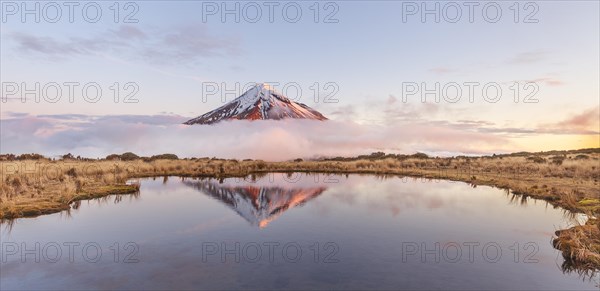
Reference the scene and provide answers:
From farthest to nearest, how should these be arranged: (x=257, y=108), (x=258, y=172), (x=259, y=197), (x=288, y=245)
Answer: (x=257, y=108) → (x=258, y=172) → (x=259, y=197) → (x=288, y=245)

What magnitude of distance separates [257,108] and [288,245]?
10012 cm

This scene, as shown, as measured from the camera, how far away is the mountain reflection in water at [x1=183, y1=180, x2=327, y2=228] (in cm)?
1959

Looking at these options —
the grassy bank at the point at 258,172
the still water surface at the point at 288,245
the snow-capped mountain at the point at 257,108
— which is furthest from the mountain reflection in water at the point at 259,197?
the snow-capped mountain at the point at 257,108

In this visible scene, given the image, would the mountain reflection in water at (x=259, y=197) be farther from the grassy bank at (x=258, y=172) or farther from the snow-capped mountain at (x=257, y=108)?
the snow-capped mountain at (x=257, y=108)

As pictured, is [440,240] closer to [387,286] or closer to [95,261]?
[387,286]

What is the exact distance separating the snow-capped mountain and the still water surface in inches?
3298

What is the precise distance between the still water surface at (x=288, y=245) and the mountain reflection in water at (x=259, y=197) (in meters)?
0.13

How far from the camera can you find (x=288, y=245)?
1376 cm

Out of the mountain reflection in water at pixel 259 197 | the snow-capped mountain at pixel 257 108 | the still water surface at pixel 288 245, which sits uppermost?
the snow-capped mountain at pixel 257 108

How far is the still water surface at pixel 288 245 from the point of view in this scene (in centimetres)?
1032

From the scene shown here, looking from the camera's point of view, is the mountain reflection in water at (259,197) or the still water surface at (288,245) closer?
the still water surface at (288,245)

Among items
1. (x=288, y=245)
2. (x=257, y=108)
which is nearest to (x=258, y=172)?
(x=288, y=245)

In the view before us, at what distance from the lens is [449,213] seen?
2033 cm

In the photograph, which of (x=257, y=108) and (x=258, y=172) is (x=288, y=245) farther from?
(x=257, y=108)
